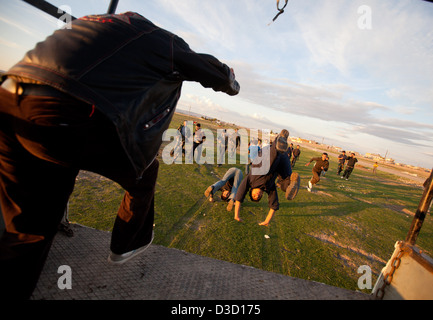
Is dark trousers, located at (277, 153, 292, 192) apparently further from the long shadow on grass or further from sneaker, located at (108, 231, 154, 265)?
sneaker, located at (108, 231, 154, 265)

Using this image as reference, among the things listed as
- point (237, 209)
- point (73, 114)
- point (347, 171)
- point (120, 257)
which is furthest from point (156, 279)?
point (347, 171)

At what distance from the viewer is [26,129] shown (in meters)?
0.92

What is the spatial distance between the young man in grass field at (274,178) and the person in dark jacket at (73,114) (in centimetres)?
316

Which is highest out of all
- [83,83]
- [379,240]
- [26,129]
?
[83,83]

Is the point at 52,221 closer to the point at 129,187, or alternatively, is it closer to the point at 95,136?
the point at 129,187

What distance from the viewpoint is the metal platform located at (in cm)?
135

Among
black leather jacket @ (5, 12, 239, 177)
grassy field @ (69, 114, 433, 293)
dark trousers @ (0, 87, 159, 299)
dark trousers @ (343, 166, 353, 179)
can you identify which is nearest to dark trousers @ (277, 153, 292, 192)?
grassy field @ (69, 114, 433, 293)

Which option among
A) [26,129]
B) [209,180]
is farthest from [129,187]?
[209,180]

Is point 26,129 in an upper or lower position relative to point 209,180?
upper

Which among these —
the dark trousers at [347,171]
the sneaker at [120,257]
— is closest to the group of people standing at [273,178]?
the sneaker at [120,257]

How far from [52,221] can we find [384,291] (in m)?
2.82

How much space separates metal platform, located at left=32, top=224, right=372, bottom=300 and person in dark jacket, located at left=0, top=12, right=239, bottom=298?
378 mm

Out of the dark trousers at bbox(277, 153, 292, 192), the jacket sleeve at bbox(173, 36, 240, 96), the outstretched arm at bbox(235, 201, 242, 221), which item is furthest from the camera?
the outstretched arm at bbox(235, 201, 242, 221)

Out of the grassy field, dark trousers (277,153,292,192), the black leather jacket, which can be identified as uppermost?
the black leather jacket
